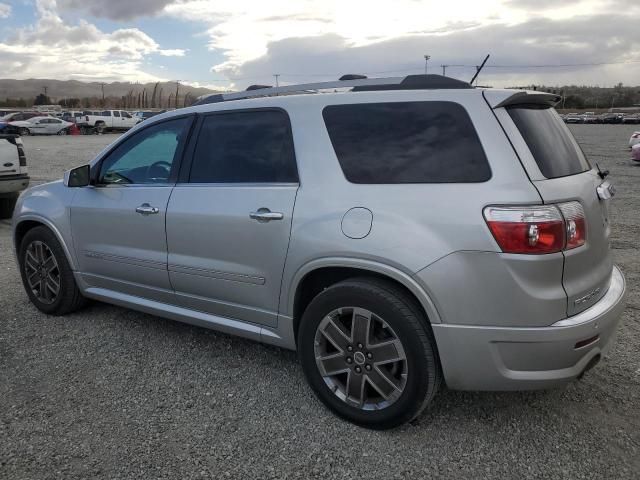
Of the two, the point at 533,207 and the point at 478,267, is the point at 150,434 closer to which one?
the point at 478,267

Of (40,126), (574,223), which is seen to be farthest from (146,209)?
(40,126)

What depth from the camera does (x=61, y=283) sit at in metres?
4.72

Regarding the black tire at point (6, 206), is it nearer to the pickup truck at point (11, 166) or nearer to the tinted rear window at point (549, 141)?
the pickup truck at point (11, 166)

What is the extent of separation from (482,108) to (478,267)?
80 cm

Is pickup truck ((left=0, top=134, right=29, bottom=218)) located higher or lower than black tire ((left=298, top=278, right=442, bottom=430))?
higher

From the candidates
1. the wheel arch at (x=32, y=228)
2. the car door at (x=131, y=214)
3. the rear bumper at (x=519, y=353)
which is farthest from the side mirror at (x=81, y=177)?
the rear bumper at (x=519, y=353)

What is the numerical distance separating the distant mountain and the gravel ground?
150 meters

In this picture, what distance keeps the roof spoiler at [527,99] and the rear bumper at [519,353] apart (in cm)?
111

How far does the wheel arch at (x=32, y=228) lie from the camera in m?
4.62

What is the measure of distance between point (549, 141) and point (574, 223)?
1.65 feet

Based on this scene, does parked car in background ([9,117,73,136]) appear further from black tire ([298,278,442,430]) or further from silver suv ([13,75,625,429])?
black tire ([298,278,442,430])

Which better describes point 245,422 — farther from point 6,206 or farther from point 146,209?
point 6,206

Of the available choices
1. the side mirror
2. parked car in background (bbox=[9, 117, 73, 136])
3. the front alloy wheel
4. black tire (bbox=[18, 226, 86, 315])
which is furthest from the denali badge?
parked car in background (bbox=[9, 117, 73, 136])

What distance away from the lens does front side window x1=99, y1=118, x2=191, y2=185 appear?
4.01m
